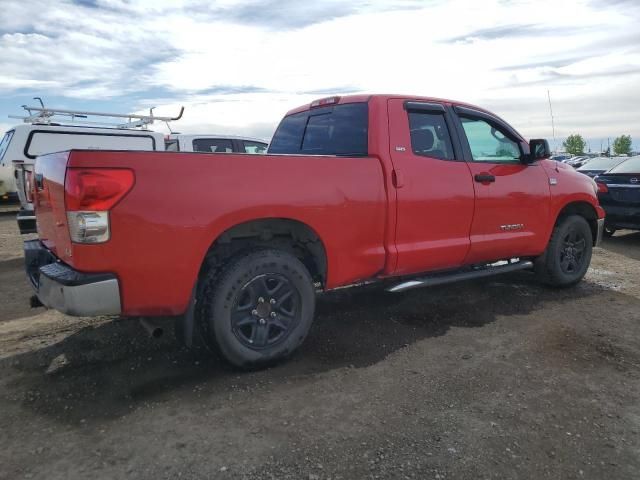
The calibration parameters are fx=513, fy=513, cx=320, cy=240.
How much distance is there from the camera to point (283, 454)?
2.57 metres

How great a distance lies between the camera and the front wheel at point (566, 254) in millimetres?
5473

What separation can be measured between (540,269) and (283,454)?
402 cm

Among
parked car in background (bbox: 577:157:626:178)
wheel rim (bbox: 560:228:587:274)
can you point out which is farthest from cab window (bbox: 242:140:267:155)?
parked car in background (bbox: 577:157:626:178)

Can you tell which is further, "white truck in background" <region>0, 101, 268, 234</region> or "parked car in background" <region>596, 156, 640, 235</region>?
"white truck in background" <region>0, 101, 268, 234</region>

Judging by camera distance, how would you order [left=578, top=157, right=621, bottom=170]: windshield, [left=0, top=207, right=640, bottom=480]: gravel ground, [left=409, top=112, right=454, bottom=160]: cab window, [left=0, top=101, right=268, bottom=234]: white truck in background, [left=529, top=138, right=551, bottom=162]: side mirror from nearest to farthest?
1. [left=0, top=207, right=640, bottom=480]: gravel ground
2. [left=409, top=112, right=454, bottom=160]: cab window
3. [left=529, top=138, right=551, bottom=162]: side mirror
4. [left=0, top=101, right=268, bottom=234]: white truck in background
5. [left=578, top=157, right=621, bottom=170]: windshield

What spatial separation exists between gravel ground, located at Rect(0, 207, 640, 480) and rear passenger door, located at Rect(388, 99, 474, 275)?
2.26 feet

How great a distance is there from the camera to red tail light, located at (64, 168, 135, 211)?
2.75 metres

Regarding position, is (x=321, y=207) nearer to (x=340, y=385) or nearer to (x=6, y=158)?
(x=340, y=385)

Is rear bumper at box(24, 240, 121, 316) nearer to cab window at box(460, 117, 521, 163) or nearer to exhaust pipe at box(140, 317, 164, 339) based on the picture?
exhaust pipe at box(140, 317, 164, 339)

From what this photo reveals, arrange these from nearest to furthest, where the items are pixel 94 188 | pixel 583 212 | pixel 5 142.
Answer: pixel 94 188
pixel 583 212
pixel 5 142

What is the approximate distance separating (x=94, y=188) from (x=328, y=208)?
1538 mm

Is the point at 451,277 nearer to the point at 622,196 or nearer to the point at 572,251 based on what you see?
the point at 572,251

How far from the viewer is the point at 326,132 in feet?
14.8

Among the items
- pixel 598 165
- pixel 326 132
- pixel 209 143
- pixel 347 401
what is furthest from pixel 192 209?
pixel 598 165
